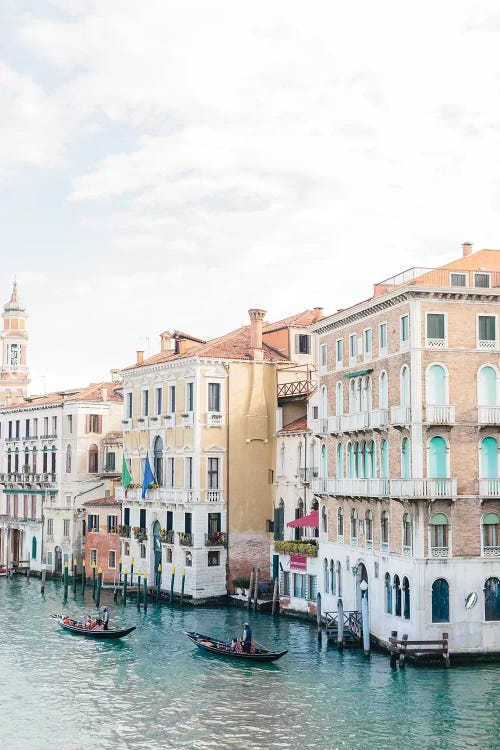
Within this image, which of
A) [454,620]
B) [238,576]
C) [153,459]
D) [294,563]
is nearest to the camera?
[454,620]

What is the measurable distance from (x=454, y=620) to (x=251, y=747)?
1092cm

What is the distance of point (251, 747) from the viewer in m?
27.3

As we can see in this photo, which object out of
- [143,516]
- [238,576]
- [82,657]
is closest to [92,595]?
[143,516]

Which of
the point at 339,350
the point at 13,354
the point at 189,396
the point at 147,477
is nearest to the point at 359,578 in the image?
the point at 339,350

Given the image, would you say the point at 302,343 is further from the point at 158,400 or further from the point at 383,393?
the point at 383,393

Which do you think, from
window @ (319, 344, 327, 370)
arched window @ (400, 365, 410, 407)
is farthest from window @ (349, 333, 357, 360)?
arched window @ (400, 365, 410, 407)

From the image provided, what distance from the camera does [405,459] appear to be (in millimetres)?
37375

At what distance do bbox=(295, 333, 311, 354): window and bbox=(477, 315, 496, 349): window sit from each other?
2051 centimetres

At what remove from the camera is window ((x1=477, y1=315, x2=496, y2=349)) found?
1473 inches

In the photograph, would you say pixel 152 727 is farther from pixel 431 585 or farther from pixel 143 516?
pixel 143 516

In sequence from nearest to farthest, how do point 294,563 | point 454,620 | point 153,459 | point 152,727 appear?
point 152,727 < point 454,620 < point 294,563 < point 153,459

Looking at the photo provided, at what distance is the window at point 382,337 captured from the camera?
39.5 m

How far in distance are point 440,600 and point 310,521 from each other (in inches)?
496

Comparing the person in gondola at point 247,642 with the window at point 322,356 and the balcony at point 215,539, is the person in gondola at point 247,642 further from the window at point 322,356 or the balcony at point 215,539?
the balcony at point 215,539
